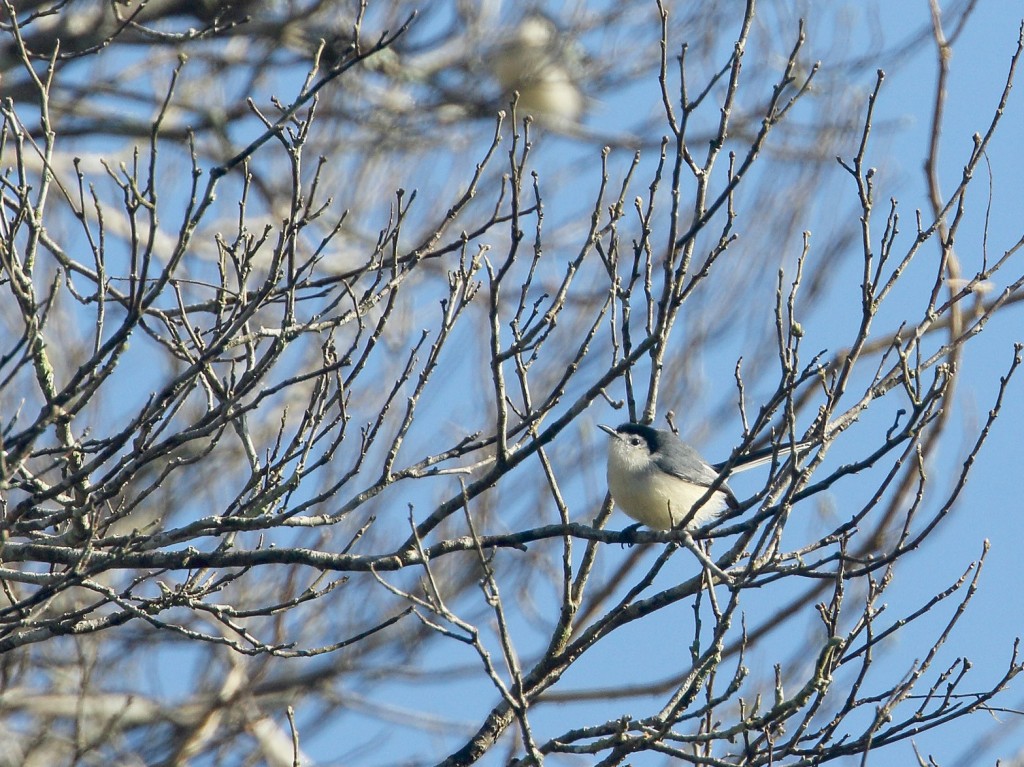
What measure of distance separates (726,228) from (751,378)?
405 centimetres

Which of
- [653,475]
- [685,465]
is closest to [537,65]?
[685,465]

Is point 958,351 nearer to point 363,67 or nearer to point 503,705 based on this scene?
point 503,705

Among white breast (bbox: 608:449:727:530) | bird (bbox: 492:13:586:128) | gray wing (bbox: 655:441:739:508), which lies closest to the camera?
white breast (bbox: 608:449:727:530)

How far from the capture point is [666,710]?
351 cm

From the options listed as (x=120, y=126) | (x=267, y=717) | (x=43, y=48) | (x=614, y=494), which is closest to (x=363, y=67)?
(x=120, y=126)

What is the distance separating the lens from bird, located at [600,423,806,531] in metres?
4.57

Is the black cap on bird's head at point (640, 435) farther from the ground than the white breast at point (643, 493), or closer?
farther from the ground

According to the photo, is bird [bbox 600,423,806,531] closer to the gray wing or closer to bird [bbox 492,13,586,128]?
the gray wing

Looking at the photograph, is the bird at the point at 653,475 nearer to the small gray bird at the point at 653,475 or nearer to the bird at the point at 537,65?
the small gray bird at the point at 653,475

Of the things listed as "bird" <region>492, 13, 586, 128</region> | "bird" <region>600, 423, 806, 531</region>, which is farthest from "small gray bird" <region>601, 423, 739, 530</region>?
"bird" <region>492, 13, 586, 128</region>

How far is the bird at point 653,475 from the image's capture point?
15.0 ft

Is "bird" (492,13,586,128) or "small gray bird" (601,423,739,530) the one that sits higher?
"bird" (492,13,586,128)

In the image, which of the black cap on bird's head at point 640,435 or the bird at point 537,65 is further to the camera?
the bird at point 537,65

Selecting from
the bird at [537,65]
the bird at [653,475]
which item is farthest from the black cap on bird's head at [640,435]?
the bird at [537,65]
